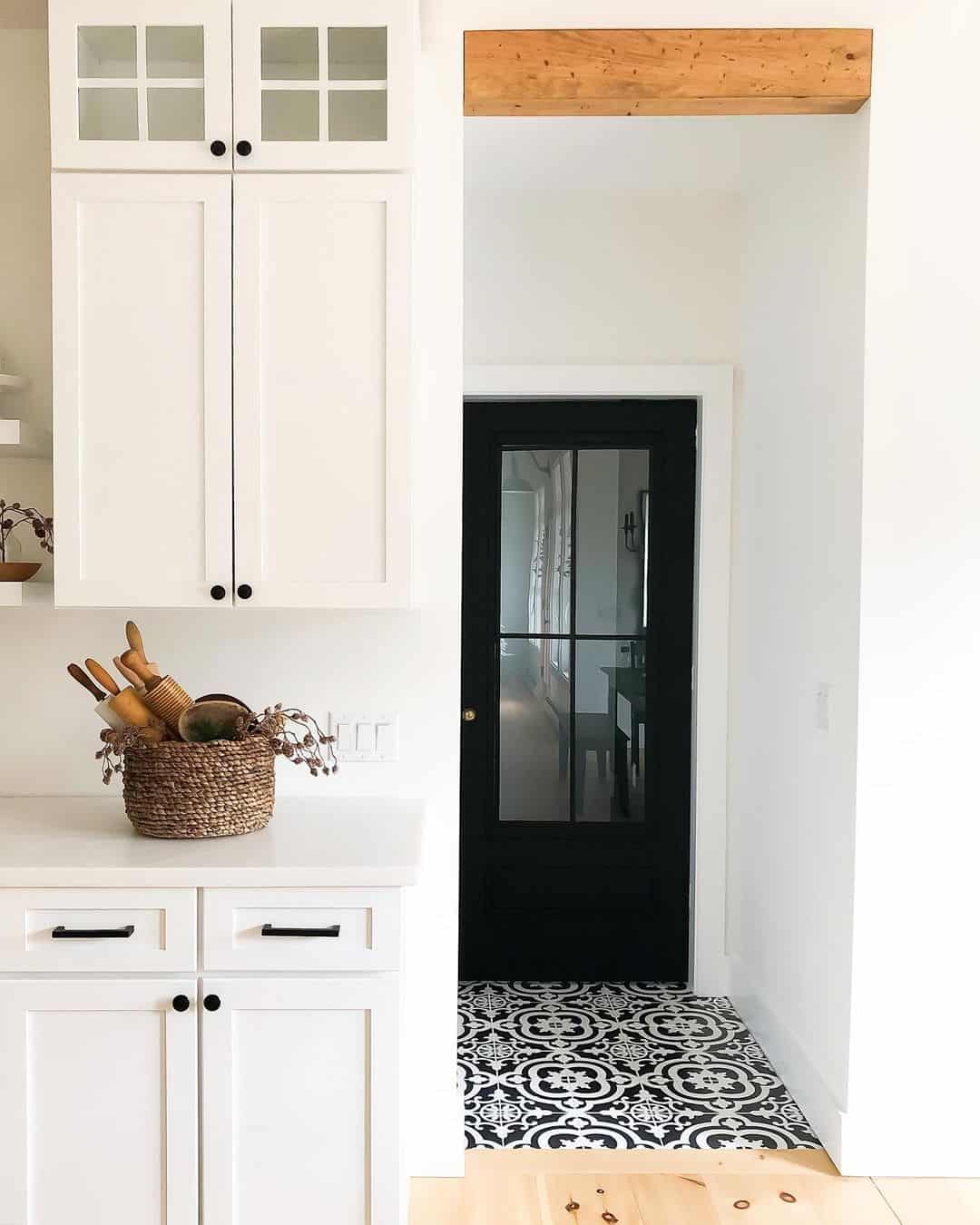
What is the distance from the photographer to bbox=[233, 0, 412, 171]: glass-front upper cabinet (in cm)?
209

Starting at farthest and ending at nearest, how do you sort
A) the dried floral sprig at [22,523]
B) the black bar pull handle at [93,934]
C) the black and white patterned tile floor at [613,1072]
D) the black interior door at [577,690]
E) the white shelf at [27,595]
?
the black interior door at [577,690] → the black and white patterned tile floor at [613,1072] → the dried floral sprig at [22,523] → the white shelf at [27,595] → the black bar pull handle at [93,934]

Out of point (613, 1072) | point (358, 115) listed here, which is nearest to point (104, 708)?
point (358, 115)

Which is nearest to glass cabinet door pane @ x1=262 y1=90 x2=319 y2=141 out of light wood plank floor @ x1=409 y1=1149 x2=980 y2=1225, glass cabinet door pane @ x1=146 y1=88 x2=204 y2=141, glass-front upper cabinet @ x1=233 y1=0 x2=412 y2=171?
glass-front upper cabinet @ x1=233 y1=0 x2=412 y2=171

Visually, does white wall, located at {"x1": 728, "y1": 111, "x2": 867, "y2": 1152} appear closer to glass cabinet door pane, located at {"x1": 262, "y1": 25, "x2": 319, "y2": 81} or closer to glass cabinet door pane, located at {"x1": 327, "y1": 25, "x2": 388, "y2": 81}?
glass cabinet door pane, located at {"x1": 327, "y1": 25, "x2": 388, "y2": 81}

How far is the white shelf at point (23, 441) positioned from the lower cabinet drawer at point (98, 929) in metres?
0.95

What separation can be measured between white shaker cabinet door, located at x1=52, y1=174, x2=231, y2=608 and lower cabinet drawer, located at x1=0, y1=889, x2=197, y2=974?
591 mm

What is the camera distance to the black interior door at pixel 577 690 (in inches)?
144

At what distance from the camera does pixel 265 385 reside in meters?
2.11

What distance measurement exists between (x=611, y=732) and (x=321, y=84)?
7.64 feet

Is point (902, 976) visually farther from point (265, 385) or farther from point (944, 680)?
point (265, 385)

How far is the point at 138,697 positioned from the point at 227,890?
465 millimetres

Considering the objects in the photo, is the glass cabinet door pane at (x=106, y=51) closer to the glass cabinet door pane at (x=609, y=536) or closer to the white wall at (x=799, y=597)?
the white wall at (x=799, y=597)

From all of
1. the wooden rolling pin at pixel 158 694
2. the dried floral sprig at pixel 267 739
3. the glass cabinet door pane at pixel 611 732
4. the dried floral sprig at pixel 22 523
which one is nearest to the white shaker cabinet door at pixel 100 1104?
the dried floral sprig at pixel 267 739

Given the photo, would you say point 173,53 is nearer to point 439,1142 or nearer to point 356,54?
point 356,54
